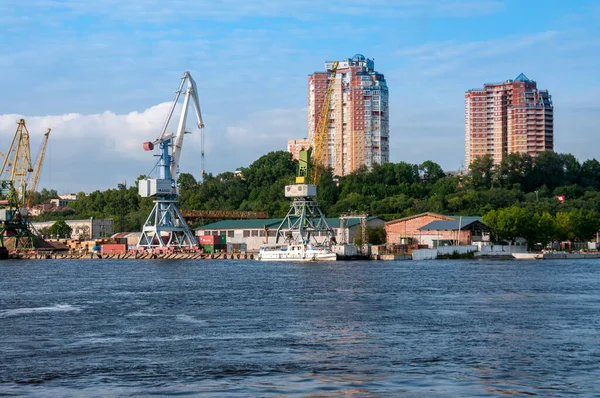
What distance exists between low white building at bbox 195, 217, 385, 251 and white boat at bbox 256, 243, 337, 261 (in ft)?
64.6

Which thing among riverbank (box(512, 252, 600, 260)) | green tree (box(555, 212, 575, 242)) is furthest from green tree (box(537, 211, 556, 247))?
riverbank (box(512, 252, 600, 260))

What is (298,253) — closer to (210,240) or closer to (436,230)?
(436,230)

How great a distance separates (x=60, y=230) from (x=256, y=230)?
2061 inches

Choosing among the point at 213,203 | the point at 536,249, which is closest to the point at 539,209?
the point at 536,249

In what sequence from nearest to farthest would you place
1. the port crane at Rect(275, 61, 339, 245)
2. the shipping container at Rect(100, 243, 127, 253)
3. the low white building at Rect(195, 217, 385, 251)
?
1. the port crane at Rect(275, 61, 339, 245)
2. the low white building at Rect(195, 217, 385, 251)
3. the shipping container at Rect(100, 243, 127, 253)

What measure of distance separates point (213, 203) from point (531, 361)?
471 ft

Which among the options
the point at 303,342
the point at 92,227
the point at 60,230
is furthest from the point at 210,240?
the point at 303,342

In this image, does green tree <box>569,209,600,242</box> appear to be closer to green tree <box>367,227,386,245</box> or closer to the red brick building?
the red brick building

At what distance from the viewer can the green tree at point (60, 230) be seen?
6614 inches

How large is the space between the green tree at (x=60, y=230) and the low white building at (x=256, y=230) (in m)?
39.2

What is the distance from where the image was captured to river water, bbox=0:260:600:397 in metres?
22.2

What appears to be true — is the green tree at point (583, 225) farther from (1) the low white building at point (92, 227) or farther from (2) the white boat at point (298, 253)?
(1) the low white building at point (92, 227)

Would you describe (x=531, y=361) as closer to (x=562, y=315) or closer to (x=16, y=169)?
(x=562, y=315)

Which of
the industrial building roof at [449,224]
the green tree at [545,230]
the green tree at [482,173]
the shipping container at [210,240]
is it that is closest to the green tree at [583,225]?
the green tree at [545,230]
